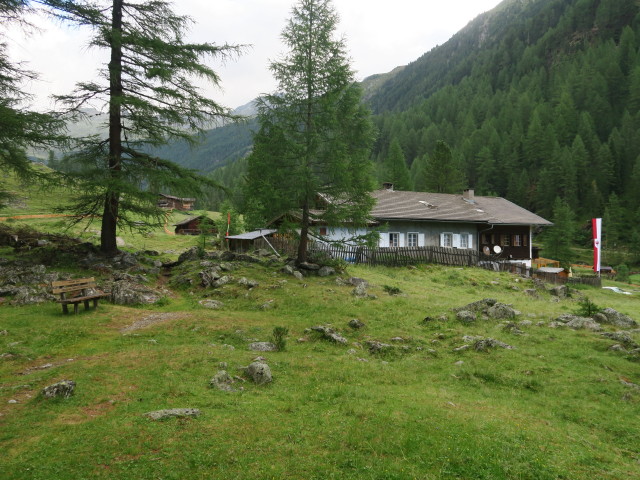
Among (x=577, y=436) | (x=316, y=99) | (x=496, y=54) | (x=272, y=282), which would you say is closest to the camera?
(x=577, y=436)

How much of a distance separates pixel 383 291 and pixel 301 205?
598 cm

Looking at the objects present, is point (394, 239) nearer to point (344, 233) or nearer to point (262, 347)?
point (344, 233)

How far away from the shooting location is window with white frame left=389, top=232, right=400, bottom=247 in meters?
33.5

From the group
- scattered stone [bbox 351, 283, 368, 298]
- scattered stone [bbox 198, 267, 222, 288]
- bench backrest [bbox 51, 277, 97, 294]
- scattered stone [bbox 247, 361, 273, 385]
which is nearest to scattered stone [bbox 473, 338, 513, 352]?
scattered stone [bbox 351, 283, 368, 298]

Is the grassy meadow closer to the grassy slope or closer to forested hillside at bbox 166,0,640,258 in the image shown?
the grassy slope

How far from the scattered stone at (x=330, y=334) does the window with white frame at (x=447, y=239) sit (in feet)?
89.4

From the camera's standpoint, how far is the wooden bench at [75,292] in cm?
1167

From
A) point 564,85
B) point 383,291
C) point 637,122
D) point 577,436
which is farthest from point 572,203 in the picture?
point 577,436

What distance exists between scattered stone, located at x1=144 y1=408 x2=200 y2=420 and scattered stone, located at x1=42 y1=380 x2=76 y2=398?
5.62ft

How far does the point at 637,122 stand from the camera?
92.6 meters

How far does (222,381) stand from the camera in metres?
7.53

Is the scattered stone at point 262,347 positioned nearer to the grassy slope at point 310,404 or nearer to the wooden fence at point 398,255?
the grassy slope at point 310,404

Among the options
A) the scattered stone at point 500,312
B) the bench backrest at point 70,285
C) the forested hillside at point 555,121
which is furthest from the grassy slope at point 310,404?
the forested hillside at point 555,121

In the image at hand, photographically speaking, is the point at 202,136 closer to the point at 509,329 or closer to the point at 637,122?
the point at 509,329
